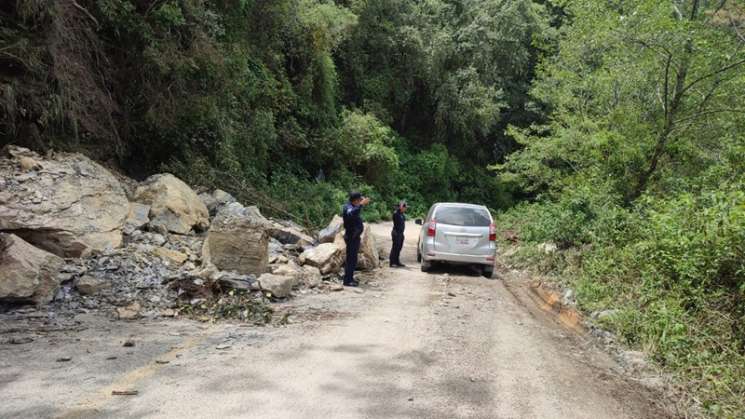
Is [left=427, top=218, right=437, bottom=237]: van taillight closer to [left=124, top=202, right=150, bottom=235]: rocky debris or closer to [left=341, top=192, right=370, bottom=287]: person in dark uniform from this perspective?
[left=341, top=192, right=370, bottom=287]: person in dark uniform

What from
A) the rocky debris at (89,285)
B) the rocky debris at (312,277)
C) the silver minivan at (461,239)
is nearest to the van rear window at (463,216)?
the silver minivan at (461,239)

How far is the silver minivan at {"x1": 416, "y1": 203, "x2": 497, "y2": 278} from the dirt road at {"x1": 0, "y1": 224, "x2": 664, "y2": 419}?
12.6ft

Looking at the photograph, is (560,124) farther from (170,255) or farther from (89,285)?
(89,285)

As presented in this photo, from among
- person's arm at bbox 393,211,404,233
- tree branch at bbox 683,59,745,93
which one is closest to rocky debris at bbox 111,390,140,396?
person's arm at bbox 393,211,404,233

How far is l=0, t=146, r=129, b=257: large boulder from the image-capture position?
24.3ft

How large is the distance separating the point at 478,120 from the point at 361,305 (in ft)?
86.3

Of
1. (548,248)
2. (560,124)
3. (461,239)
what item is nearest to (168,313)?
(461,239)

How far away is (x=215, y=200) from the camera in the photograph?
1201 centimetres

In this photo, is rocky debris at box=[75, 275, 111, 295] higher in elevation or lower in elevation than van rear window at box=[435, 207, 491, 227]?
lower

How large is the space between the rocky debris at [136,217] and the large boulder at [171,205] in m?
0.13

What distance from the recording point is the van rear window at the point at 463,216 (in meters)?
11.5

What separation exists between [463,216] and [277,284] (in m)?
5.34

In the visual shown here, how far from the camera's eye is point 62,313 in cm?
645

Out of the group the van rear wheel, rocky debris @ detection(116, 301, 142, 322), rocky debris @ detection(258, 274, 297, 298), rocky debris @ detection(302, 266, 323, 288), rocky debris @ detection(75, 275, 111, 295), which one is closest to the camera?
rocky debris @ detection(116, 301, 142, 322)
